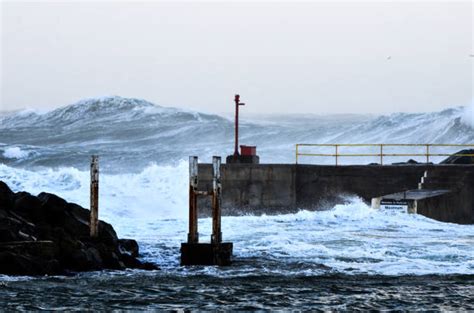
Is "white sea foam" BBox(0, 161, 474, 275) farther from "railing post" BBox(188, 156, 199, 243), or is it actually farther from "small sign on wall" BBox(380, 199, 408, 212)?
"railing post" BBox(188, 156, 199, 243)

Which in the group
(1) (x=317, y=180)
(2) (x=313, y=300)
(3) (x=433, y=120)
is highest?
(3) (x=433, y=120)

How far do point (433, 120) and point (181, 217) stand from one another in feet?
95.6

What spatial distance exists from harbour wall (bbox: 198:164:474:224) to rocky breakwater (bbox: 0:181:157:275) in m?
9.42

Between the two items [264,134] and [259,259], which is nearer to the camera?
[259,259]

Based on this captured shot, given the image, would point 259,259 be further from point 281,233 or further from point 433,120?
point 433,120

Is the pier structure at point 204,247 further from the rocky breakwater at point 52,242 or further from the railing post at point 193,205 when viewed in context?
the rocky breakwater at point 52,242

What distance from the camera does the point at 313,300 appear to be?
47.7 feet

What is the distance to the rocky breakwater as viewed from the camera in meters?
16.5

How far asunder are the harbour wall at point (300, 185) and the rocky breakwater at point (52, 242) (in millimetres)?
9420

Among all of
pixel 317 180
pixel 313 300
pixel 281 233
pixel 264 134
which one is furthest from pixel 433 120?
pixel 313 300

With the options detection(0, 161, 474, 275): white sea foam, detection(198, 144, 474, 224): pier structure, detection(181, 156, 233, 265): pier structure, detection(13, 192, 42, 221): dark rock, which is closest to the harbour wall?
detection(198, 144, 474, 224): pier structure

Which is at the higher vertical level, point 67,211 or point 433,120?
point 433,120

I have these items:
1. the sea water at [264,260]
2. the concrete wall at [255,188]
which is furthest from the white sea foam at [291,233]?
the concrete wall at [255,188]

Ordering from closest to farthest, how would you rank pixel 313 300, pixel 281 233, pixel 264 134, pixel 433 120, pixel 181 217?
pixel 313 300, pixel 281 233, pixel 181 217, pixel 433 120, pixel 264 134
